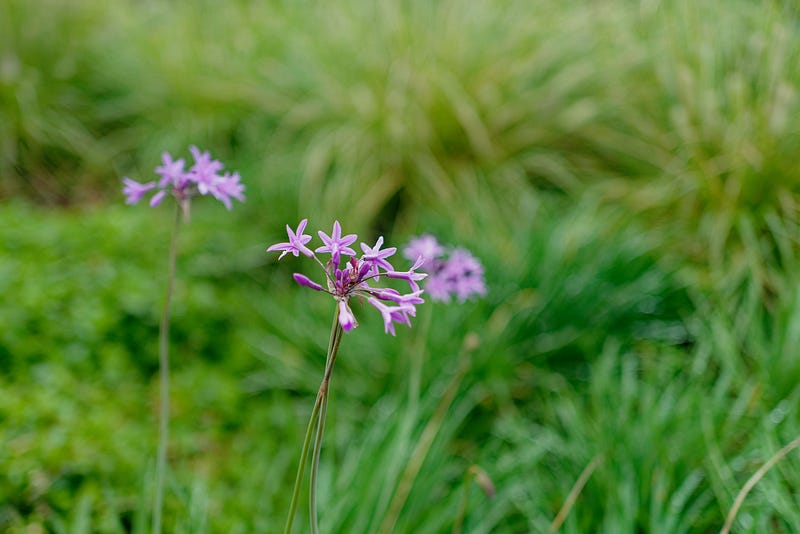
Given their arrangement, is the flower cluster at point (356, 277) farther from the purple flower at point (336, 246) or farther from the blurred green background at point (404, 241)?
the blurred green background at point (404, 241)

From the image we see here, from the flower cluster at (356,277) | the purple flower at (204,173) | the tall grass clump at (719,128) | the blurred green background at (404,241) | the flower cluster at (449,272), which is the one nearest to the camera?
the flower cluster at (356,277)

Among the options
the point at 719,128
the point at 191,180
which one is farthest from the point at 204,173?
the point at 719,128

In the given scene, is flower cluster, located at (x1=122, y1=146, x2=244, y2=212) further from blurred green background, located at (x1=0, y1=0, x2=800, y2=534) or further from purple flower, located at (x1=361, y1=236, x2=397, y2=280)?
blurred green background, located at (x1=0, y1=0, x2=800, y2=534)

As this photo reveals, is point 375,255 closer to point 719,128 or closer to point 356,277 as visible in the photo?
point 356,277

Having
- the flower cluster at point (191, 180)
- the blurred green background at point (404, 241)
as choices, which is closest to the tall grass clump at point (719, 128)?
the blurred green background at point (404, 241)

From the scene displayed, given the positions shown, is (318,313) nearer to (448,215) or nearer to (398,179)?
(448,215)

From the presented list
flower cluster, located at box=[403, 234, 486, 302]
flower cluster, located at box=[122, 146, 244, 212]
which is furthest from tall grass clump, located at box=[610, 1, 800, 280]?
flower cluster, located at box=[122, 146, 244, 212]

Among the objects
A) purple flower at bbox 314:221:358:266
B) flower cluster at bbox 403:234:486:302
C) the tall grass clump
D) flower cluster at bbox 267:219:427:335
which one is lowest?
flower cluster at bbox 267:219:427:335

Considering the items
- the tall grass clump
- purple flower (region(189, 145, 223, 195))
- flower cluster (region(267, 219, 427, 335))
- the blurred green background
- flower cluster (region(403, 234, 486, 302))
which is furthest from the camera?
the tall grass clump
